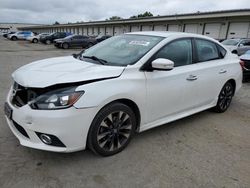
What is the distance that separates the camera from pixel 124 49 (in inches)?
142

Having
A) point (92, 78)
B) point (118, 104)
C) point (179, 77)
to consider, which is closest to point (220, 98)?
point (179, 77)

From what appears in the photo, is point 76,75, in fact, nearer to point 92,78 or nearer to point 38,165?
point 92,78

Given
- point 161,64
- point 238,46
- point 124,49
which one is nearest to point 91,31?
point 238,46

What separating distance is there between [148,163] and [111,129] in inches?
25.0

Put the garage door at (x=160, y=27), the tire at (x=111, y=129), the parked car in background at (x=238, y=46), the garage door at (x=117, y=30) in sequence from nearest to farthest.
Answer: the tire at (x=111, y=129)
the parked car in background at (x=238, y=46)
the garage door at (x=160, y=27)
the garage door at (x=117, y=30)

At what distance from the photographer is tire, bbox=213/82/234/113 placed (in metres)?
4.75

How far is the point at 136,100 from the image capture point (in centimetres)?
307

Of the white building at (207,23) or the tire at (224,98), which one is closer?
the tire at (224,98)

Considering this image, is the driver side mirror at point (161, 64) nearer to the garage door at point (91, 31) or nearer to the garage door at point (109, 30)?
the garage door at point (109, 30)

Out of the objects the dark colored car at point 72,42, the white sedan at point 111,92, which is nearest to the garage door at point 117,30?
the dark colored car at point 72,42

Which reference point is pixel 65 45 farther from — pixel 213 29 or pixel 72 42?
pixel 213 29

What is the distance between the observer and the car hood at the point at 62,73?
2666 millimetres

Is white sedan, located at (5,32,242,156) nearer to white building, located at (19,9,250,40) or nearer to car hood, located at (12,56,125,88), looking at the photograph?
car hood, located at (12,56,125,88)

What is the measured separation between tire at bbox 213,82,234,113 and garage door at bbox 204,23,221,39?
88.7 ft
